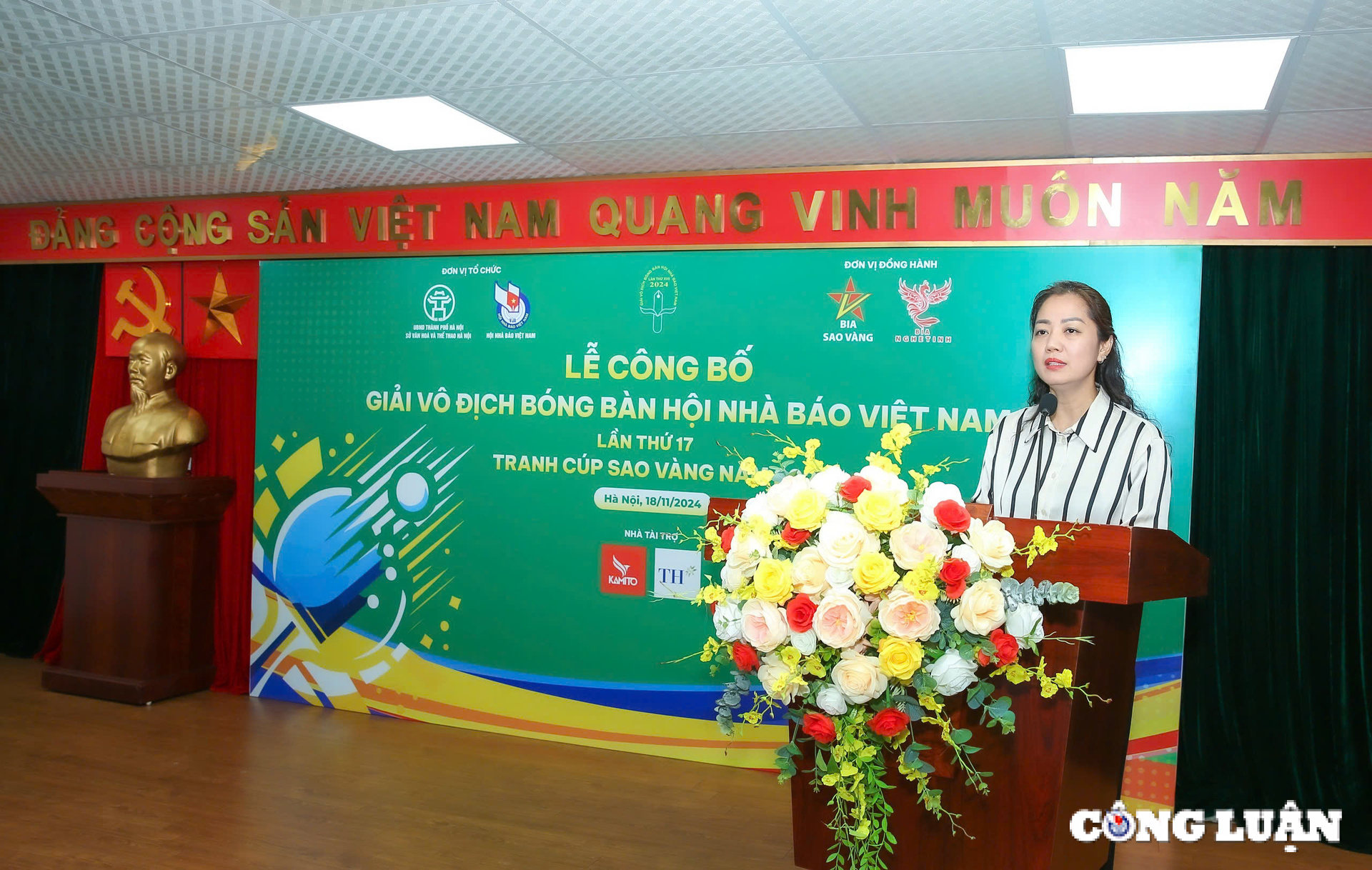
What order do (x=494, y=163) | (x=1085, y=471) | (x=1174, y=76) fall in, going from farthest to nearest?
1. (x=494, y=163)
2. (x=1085, y=471)
3. (x=1174, y=76)

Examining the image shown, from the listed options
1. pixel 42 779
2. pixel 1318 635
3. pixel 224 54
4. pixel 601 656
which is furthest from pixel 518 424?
pixel 1318 635

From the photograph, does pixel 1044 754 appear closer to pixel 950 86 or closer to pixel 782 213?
pixel 950 86

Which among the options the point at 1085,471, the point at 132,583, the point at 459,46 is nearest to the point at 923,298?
the point at 1085,471

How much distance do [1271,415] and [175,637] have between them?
16.8ft

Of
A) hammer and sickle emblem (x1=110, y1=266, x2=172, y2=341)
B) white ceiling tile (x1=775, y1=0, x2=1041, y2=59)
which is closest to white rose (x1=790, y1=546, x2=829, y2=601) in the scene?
white ceiling tile (x1=775, y1=0, x2=1041, y2=59)

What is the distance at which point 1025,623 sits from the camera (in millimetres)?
1833

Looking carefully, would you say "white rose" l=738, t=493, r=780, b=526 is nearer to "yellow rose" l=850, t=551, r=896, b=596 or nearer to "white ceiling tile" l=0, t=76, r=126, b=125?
"yellow rose" l=850, t=551, r=896, b=596

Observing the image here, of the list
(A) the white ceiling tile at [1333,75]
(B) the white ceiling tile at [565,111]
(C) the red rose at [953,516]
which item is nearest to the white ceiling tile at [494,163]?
(B) the white ceiling tile at [565,111]

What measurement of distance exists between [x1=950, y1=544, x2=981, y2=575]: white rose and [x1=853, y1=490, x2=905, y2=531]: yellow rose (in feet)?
0.37

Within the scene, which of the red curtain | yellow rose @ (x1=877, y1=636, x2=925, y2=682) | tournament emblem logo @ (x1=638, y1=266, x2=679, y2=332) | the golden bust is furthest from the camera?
the red curtain

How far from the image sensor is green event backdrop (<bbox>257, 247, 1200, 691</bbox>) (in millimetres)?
4074

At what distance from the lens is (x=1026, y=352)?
13.3 ft

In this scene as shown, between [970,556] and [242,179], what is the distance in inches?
175

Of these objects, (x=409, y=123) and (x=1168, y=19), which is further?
(x=409, y=123)
